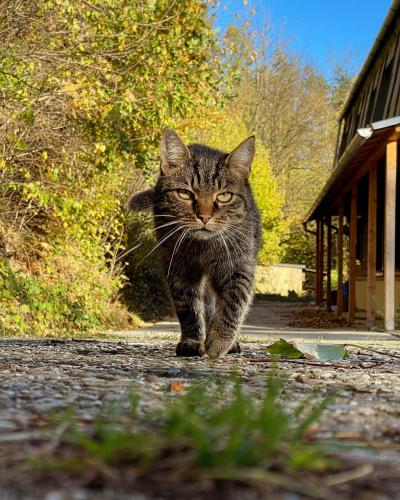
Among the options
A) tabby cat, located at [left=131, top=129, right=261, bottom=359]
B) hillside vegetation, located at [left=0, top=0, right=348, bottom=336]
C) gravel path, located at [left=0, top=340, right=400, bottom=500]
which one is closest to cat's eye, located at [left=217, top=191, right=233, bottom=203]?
tabby cat, located at [left=131, top=129, right=261, bottom=359]

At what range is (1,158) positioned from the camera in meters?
8.54

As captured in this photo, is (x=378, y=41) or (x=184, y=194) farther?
(x=378, y=41)

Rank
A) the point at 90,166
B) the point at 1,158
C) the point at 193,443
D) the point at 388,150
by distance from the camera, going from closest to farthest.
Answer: the point at 193,443 < the point at 1,158 < the point at 90,166 < the point at 388,150

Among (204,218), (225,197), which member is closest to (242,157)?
(225,197)

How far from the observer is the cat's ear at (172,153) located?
4672mm

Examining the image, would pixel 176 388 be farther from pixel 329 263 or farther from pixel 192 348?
pixel 329 263

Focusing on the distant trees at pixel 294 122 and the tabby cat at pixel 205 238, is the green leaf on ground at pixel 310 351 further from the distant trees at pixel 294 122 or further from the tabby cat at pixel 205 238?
the distant trees at pixel 294 122

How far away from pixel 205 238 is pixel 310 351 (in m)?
1.07

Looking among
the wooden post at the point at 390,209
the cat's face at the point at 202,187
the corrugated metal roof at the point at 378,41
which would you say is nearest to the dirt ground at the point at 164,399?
the cat's face at the point at 202,187

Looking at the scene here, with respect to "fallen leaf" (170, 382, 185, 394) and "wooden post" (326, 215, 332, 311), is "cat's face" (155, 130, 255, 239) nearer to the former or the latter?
"fallen leaf" (170, 382, 185, 394)

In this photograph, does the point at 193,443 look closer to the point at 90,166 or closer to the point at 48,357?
the point at 48,357

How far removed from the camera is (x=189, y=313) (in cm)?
467

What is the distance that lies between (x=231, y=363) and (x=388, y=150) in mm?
8252

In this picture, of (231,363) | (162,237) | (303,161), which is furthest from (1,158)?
(303,161)
